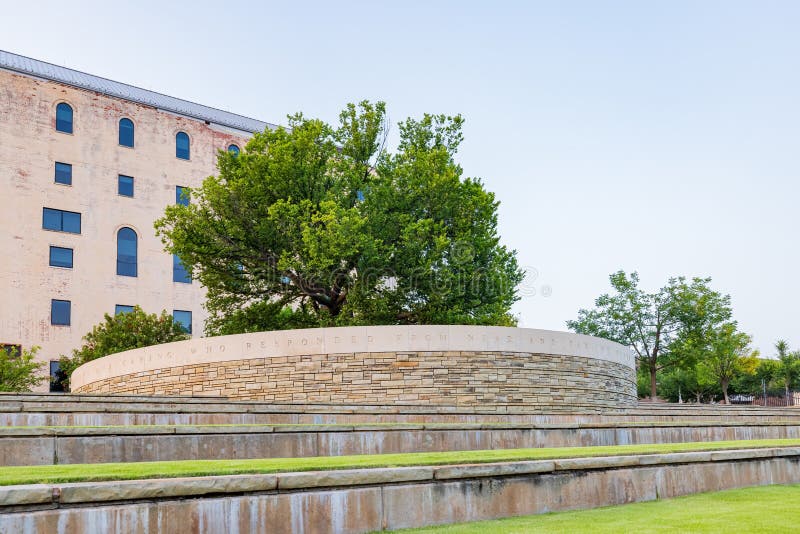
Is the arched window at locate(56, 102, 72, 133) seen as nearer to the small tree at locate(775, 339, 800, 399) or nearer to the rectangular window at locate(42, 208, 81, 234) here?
the rectangular window at locate(42, 208, 81, 234)

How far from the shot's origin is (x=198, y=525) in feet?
19.2

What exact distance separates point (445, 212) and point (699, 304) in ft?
71.5

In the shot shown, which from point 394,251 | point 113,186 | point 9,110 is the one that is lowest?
point 394,251

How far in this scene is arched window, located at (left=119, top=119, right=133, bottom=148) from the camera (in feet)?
137

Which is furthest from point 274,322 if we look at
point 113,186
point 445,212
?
point 113,186

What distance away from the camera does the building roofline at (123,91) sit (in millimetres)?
41344

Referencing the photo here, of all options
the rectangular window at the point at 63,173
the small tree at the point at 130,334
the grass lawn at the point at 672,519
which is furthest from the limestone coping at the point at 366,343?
the rectangular window at the point at 63,173

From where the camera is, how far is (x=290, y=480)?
6211 millimetres

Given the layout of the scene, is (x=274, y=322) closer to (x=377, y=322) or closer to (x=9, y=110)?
(x=377, y=322)

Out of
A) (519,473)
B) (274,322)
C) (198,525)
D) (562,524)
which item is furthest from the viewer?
(274,322)

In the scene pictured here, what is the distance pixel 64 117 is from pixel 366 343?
88.2ft

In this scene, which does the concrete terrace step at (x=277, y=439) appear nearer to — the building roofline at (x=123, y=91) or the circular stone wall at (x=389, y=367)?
the circular stone wall at (x=389, y=367)

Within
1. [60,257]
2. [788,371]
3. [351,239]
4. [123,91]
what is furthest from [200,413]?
[788,371]

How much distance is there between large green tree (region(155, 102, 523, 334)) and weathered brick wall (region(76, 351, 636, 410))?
17.4 ft
